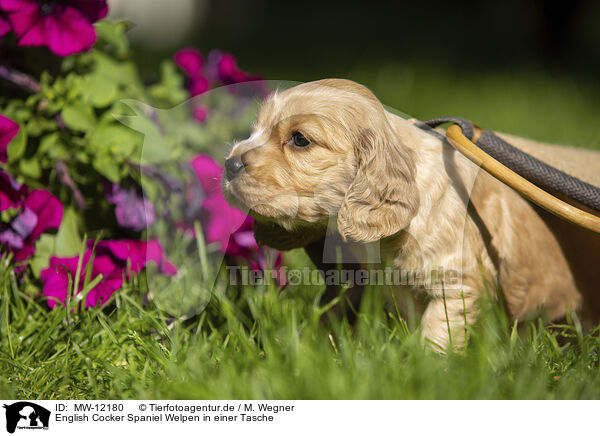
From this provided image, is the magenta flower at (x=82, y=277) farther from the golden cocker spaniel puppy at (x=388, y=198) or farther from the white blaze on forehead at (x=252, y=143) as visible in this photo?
the white blaze on forehead at (x=252, y=143)

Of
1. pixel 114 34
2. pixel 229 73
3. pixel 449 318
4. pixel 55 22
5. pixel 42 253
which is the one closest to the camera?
pixel 449 318

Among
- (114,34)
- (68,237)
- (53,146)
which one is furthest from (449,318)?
(114,34)

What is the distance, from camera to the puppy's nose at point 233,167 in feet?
6.17

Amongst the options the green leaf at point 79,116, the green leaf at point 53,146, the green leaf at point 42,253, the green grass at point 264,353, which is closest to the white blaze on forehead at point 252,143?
the green grass at point 264,353

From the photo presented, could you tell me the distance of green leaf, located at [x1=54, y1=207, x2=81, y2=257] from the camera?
2564mm

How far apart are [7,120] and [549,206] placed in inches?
79.7

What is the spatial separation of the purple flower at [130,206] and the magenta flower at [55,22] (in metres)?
0.60

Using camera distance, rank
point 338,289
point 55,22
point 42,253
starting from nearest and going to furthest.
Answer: point 338,289 < point 55,22 < point 42,253

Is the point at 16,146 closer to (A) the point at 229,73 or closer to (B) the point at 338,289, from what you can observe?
(A) the point at 229,73

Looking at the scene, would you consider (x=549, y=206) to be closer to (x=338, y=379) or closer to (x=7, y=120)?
(x=338, y=379)

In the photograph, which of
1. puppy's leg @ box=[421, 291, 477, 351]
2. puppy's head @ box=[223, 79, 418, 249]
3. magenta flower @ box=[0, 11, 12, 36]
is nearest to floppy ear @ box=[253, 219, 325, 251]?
puppy's head @ box=[223, 79, 418, 249]

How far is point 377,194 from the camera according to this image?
6.17ft

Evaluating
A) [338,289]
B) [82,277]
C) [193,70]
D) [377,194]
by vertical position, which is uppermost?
[377,194]
